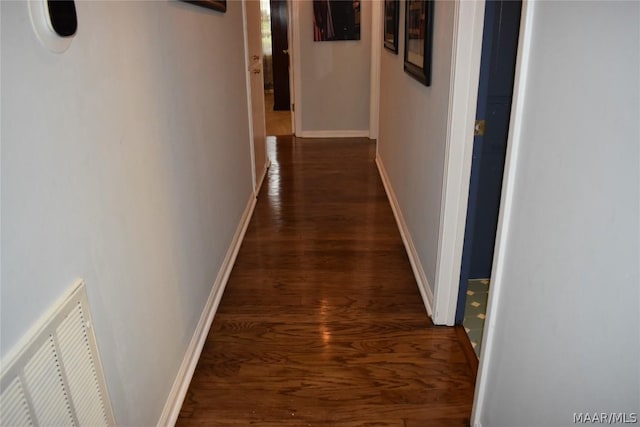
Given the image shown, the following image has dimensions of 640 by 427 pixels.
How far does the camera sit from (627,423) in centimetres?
85

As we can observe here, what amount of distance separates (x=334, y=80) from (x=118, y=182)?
481 centimetres

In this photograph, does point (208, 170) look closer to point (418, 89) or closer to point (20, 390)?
point (418, 89)

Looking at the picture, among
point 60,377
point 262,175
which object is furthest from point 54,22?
point 262,175

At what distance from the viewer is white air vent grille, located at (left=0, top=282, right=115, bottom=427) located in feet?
2.75

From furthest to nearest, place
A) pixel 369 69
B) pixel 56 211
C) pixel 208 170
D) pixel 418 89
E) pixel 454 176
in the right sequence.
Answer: pixel 369 69 → pixel 418 89 → pixel 208 170 → pixel 454 176 → pixel 56 211

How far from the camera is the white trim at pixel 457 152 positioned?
1.76m

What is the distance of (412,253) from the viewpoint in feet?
9.12

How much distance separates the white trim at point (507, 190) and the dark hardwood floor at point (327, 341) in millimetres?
333

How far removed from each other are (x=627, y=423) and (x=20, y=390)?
3.55 feet

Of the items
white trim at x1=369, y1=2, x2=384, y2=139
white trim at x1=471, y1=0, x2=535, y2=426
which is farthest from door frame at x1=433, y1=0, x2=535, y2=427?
white trim at x1=369, y1=2, x2=384, y2=139

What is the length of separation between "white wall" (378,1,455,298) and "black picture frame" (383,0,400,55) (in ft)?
0.29

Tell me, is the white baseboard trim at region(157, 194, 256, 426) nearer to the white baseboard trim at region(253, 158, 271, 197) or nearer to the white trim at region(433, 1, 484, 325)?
the white baseboard trim at region(253, 158, 271, 197)

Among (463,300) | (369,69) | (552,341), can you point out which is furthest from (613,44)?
(369,69)

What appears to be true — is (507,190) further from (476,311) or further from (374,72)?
(374,72)
